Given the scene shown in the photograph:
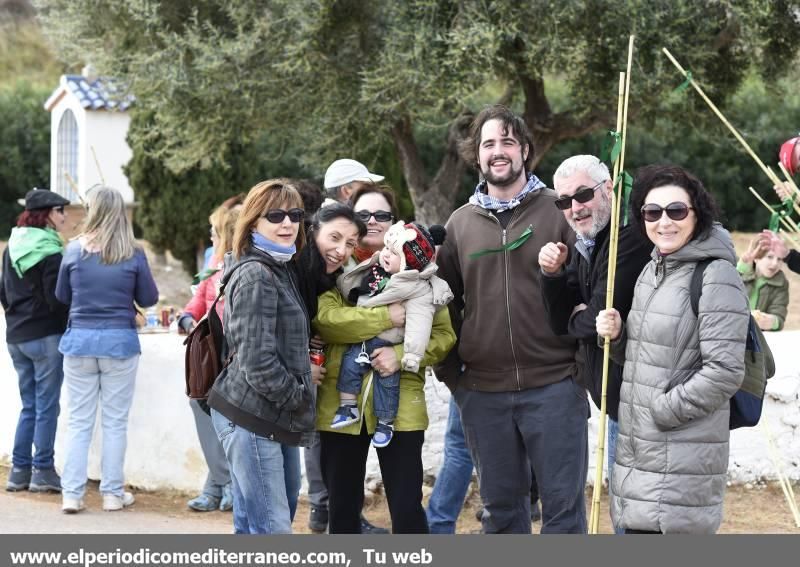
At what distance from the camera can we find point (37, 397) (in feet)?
23.0

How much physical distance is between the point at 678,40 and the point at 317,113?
4270 mm

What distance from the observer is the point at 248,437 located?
4.34 m

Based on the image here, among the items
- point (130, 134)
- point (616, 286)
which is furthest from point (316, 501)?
point (130, 134)

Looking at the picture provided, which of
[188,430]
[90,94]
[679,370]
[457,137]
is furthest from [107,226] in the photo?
[90,94]

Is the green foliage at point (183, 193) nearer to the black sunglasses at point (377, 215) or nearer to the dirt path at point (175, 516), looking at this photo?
the dirt path at point (175, 516)

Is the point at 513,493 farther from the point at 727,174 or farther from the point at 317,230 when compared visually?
the point at 727,174

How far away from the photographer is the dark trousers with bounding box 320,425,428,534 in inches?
183

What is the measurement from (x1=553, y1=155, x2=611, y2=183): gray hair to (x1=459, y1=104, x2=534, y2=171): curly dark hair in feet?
1.03

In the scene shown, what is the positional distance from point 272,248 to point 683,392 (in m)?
1.66

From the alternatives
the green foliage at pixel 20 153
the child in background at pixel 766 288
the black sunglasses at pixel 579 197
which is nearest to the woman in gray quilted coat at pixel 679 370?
the black sunglasses at pixel 579 197

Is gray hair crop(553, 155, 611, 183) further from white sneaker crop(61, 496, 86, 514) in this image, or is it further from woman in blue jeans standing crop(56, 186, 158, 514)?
white sneaker crop(61, 496, 86, 514)

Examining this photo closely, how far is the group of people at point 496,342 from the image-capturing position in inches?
153

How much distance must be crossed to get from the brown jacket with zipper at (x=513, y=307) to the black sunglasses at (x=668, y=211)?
690mm

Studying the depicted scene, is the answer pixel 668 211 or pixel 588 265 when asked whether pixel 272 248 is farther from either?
pixel 668 211
